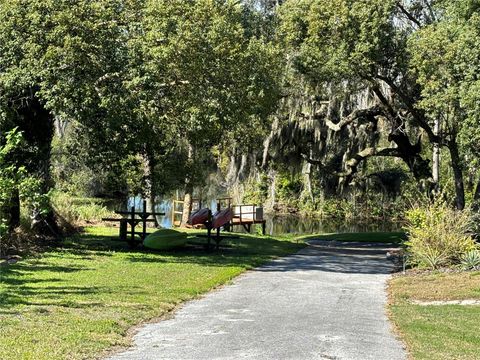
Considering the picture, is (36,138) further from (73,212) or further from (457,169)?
(457,169)

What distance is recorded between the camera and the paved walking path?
23.9 feet

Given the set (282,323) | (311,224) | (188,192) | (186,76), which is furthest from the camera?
(311,224)

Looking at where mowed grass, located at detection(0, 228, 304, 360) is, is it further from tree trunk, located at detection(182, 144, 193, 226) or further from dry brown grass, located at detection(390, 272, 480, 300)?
tree trunk, located at detection(182, 144, 193, 226)

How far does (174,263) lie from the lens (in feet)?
51.6

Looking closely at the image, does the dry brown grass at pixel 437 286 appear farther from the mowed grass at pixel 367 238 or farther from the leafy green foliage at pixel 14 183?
the mowed grass at pixel 367 238

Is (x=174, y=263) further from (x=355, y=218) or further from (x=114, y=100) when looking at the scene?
(x=355, y=218)

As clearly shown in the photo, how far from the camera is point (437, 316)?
1012 cm

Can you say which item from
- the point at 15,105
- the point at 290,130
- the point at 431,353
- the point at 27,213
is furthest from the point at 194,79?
the point at 290,130

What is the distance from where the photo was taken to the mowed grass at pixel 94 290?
7359 millimetres

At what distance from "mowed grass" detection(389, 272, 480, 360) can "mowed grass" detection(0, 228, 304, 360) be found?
3.49m

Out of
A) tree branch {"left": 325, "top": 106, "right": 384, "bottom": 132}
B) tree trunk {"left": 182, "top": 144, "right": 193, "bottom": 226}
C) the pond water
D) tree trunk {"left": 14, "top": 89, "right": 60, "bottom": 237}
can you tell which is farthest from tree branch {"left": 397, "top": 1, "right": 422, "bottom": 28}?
tree trunk {"left": 14, "top": 89, "right": 60, "bottom": 237}

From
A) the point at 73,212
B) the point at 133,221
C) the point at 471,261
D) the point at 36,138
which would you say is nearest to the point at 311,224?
the point at 73,212

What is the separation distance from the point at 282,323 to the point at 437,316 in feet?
8.91

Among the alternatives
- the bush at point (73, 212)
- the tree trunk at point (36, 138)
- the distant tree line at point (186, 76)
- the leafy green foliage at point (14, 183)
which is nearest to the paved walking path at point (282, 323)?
the leafy green foliage at point (14, 183)
